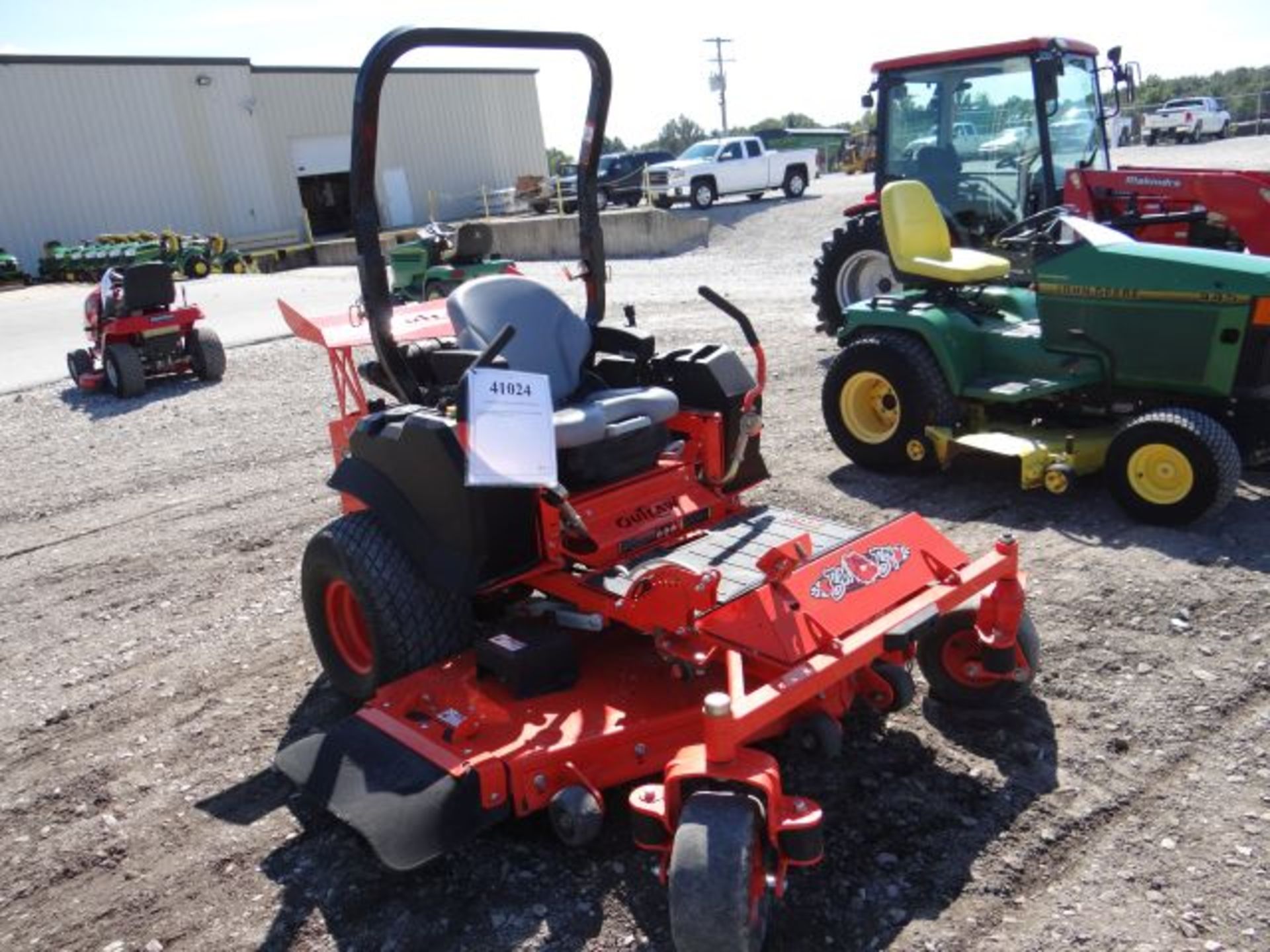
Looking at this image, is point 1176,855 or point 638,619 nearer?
point 1176,855

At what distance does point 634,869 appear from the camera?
104 inches

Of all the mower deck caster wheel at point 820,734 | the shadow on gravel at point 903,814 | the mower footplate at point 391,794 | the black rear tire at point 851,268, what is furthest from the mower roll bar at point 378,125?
the black rear tire at point 851,268

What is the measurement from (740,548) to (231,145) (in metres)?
28.0

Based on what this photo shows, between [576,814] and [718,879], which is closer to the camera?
[718,879]

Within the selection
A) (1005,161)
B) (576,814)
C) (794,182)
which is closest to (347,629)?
(576,814)

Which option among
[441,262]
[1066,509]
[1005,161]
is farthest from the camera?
[441,262]

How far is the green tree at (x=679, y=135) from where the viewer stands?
58.3 metres

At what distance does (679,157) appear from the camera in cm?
2416

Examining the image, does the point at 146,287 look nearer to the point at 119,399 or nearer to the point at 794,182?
the point at 119,399

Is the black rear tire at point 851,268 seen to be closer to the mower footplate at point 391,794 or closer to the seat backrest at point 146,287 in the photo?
the seat backrest at point 146,287

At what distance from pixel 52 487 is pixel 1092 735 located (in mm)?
6098

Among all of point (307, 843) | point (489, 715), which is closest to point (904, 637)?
point (489, 715)

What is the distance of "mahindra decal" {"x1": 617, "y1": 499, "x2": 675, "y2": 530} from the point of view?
3248 millimetres

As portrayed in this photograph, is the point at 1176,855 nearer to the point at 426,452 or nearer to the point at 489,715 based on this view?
the point at 489,715
